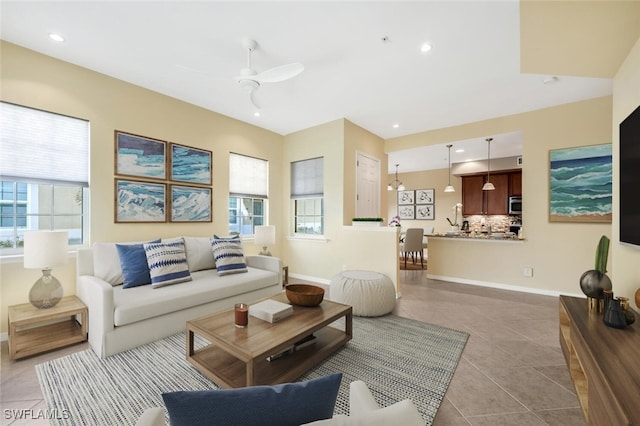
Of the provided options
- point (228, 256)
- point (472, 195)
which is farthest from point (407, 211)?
point (228, 256)

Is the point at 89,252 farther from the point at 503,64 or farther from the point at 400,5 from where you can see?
the point at 503,64

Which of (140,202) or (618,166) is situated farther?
(140,202)

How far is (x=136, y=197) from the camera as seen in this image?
3.37 metres

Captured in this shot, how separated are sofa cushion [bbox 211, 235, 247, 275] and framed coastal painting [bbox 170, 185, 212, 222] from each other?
63 centimetres

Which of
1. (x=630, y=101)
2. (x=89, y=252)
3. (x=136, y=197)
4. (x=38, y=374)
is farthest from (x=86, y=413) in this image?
(x=630, y=101)

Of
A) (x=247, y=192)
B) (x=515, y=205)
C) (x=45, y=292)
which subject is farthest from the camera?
(x=515, y=205)

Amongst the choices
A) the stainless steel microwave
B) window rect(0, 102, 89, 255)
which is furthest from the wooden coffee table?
the stainless steel microwave

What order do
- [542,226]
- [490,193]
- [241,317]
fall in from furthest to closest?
[490,193] < [542,226] < [241,317]

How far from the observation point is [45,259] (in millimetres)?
2340

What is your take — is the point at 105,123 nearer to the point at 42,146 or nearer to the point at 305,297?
the point at 42,146

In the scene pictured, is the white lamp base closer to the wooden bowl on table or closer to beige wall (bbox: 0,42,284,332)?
beige wall (bbox: 0,42,284,332)

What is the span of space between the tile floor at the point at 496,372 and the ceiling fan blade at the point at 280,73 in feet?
9.11

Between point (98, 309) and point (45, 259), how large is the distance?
2.22 feet

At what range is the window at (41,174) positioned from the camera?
2.57 metres
